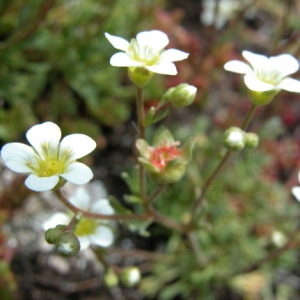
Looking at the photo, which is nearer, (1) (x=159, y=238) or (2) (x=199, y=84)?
(1) (x=159, y=238)

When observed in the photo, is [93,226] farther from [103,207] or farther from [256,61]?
[256,61]

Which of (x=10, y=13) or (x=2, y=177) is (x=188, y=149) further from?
(x=10, y=13)

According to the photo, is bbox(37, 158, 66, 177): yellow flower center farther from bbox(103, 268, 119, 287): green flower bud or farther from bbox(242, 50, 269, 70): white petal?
bbox(242, 50, 269, 70): white petal

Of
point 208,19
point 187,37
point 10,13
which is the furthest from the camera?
point 208,19

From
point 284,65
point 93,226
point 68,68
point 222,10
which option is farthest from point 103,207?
point 222,10

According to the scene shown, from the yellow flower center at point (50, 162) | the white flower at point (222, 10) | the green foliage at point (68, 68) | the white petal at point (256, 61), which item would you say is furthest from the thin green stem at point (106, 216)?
the white flower at point (222, 10)

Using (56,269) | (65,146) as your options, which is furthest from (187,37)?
(65,146)

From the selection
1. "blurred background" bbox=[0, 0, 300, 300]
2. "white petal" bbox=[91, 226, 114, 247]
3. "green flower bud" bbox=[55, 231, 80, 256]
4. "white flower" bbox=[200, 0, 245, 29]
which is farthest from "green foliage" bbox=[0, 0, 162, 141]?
"green flower bud" bbox=[55, 231, 80, 256]
